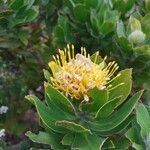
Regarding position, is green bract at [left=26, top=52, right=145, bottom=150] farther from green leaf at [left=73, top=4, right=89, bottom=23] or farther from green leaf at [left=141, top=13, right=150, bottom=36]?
green leaf at [left=73, top=4, right=89, bottom=23]

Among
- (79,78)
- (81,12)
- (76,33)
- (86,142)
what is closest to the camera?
(79,78)

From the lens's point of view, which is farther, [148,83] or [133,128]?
[148,83]

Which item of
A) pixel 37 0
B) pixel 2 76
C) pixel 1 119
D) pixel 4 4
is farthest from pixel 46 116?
pixel 2 76

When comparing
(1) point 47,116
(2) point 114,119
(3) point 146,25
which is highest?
(3) point 146,25

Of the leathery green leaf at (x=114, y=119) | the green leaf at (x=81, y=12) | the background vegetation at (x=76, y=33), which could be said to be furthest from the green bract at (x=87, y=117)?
the green leaf at (x=81, y=12)

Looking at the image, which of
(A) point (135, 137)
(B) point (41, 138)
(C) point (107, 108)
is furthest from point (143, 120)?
(B) point (41, 138)

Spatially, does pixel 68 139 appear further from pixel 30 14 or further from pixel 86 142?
pixel 30 14

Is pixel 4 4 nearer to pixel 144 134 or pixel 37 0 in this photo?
pixel 37 0
